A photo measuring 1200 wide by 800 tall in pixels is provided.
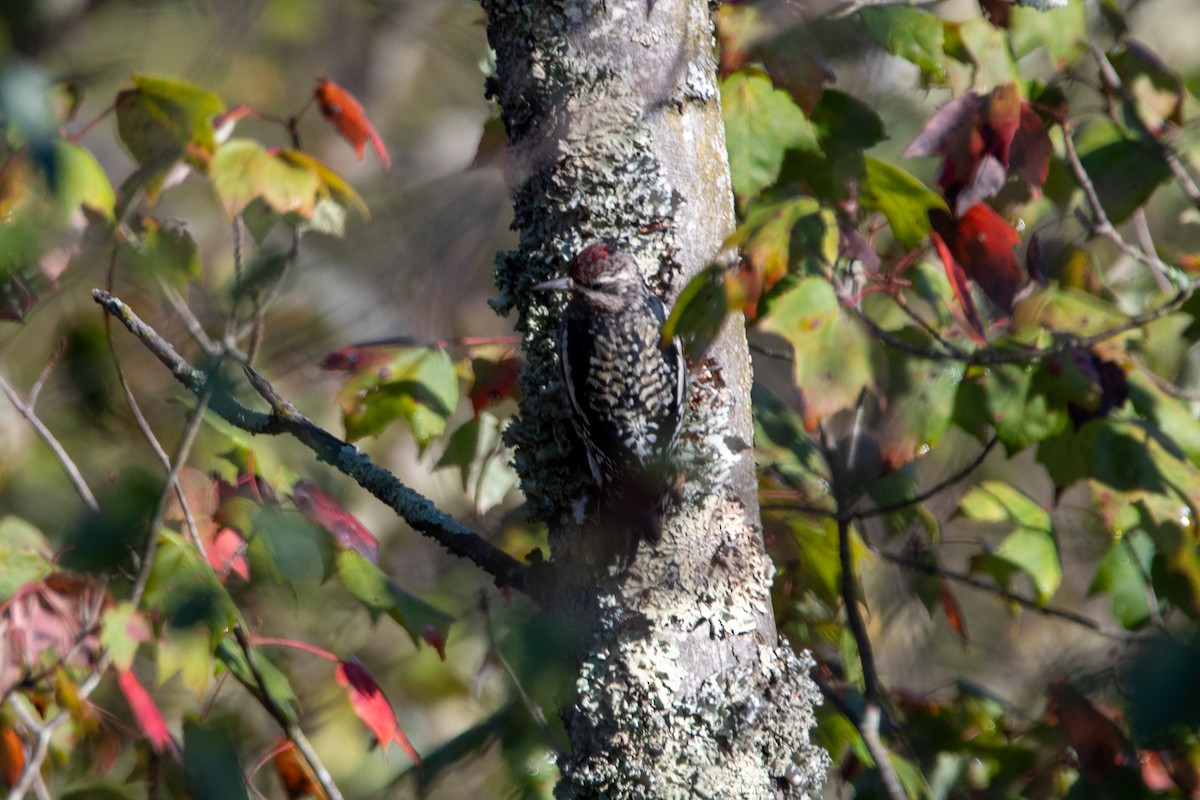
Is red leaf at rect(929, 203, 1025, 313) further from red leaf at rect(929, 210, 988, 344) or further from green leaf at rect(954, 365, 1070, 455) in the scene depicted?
green leaf at rect(954, 365, 1070, 455)

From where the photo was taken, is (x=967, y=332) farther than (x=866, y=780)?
No

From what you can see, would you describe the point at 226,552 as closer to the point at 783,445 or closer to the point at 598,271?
the point at 598,271

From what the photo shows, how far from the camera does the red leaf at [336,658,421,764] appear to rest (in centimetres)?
258

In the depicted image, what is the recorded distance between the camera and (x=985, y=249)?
8.75 feet

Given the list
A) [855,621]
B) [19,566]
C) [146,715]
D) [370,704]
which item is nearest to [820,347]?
[855,621]

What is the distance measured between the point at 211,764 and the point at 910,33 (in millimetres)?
2304

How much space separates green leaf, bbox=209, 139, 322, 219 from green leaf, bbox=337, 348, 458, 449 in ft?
1.78

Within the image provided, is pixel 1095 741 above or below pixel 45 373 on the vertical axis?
below

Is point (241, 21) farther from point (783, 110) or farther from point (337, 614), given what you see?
point (337, 614)

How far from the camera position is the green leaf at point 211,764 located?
217cm

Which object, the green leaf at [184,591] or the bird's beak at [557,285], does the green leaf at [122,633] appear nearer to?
the green leaf at [184,591]

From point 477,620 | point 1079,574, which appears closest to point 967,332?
point 477,620

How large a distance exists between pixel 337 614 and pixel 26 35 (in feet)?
6.52

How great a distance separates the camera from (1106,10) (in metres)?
3.05
